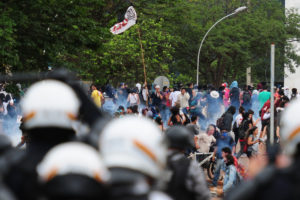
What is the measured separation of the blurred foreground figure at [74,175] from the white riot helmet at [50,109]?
2.96 feet

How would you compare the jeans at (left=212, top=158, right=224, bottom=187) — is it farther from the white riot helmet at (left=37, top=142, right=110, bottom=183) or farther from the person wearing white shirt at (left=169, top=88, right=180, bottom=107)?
the white riot helmet at (left=37, top=142, right=110, bottom=183)

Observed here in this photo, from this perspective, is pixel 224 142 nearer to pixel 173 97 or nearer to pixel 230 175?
pixel 230 175

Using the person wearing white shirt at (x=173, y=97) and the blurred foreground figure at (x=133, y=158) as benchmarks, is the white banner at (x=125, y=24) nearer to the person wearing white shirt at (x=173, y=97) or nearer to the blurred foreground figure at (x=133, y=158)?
the person wearing white shirt at (x=173, y=97)

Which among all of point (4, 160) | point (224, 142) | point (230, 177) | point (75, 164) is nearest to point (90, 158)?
point (75, 164)

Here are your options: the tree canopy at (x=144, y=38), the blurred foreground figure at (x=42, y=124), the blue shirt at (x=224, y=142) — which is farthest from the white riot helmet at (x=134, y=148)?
the blue shirt at (x=224, y=142)

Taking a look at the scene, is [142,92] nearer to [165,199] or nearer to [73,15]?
[73,15]

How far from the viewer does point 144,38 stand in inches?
1523

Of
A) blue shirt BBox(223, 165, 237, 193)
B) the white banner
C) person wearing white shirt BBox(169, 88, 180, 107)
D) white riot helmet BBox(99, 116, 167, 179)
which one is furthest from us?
the white banner

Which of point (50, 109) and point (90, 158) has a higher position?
point (50, 109)

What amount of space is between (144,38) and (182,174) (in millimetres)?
34179

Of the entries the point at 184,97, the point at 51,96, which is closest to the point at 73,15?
the point at 184,97

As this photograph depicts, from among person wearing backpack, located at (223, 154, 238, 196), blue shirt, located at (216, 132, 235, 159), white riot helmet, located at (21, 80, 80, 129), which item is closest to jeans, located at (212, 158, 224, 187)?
blue shirt, located at (216, 132, 235, 159)

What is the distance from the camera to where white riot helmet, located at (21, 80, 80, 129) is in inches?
132

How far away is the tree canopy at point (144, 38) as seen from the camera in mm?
16203
